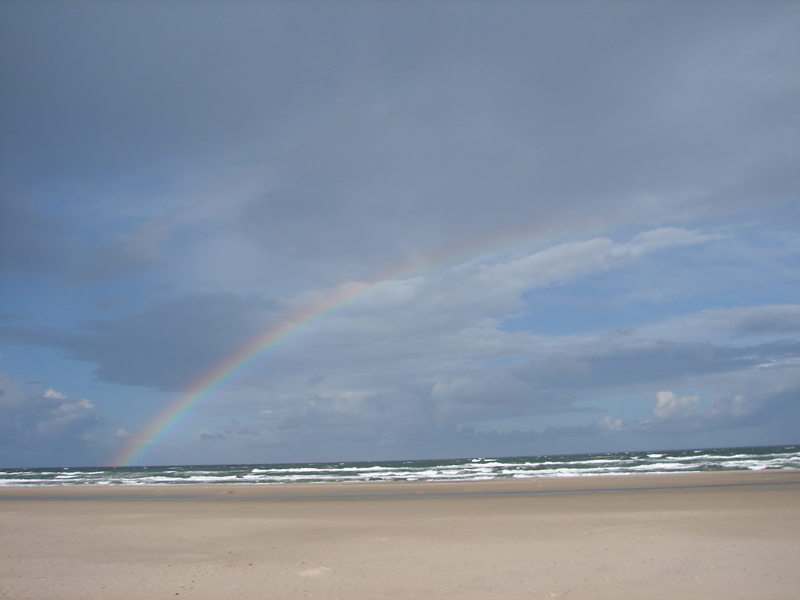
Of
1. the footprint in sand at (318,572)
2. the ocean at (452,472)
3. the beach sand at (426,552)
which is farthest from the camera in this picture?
the ocean at (452,472)

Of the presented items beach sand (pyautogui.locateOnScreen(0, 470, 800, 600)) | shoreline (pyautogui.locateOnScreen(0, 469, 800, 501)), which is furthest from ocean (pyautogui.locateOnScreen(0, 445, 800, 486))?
beach sand (pyautogui.locateOnScreen(0, 470, 800, 600))

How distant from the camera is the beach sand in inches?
349

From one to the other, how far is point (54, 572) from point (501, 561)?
8970 mm

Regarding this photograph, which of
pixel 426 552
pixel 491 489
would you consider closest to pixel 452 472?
pixel 491 489

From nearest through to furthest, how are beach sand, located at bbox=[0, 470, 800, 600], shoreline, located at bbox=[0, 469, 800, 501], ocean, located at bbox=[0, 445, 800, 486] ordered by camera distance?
beach sand, located at bbox=[0, 470, 800, 600] < shoreline, located at bbox=[0, 469, 800, 501] < ocean, located at bbox=[0, 445, 800, 486]

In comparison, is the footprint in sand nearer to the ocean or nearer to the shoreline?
the shoreline

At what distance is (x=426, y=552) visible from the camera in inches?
460

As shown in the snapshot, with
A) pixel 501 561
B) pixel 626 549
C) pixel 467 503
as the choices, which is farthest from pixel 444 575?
pixel 467 503

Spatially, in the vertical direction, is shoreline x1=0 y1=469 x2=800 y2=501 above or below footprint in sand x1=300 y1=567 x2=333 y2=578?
below

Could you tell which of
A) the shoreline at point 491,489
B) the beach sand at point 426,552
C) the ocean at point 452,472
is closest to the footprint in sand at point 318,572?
the beach sand at point 426,552

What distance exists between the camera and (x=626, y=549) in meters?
11.3

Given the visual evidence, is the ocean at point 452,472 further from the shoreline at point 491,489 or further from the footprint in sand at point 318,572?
the footprint in sand at point 318,572

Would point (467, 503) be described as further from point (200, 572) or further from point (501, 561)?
point (200, 572)

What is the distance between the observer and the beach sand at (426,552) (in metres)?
8.86
